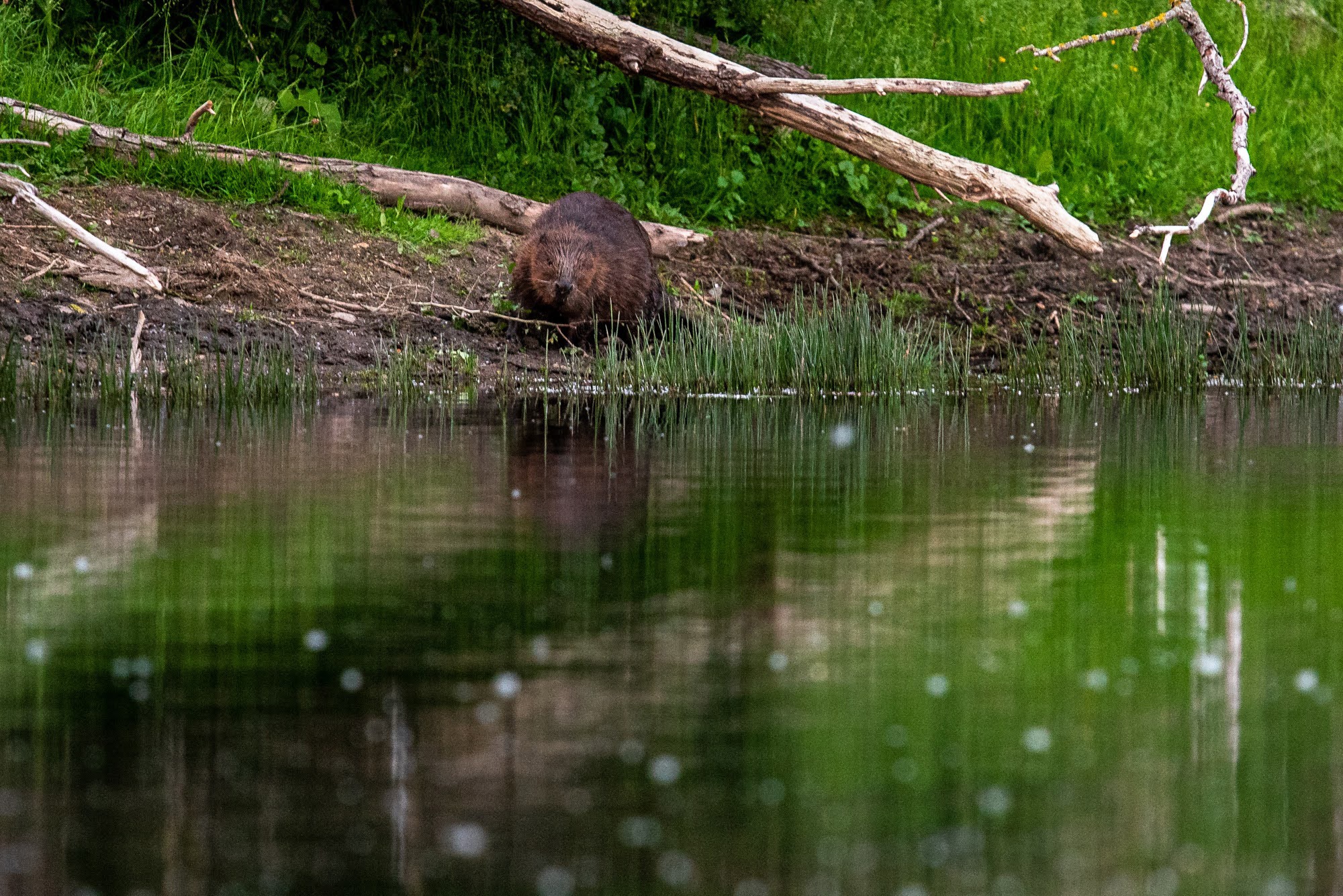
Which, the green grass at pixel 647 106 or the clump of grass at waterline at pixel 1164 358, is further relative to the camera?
the green grass at pixel 647 106

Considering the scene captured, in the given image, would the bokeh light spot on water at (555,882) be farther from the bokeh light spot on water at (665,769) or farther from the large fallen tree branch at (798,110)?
the large fallen tree branch at (798,110)

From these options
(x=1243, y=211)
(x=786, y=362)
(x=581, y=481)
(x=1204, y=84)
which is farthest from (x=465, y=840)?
(x=1243, y=211)

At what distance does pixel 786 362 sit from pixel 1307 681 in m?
7.43

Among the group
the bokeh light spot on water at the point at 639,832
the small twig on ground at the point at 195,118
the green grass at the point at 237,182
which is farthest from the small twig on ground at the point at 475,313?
the bokeh light spot on water at the point at 639,832

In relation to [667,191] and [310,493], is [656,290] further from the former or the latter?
[310,493]

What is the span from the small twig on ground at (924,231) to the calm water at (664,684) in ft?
25.9

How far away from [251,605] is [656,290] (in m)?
8.30

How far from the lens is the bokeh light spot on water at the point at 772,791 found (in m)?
2.63

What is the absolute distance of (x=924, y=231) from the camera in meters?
14.2

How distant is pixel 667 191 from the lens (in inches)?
587

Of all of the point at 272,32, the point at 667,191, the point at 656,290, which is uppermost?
the point at 272,32

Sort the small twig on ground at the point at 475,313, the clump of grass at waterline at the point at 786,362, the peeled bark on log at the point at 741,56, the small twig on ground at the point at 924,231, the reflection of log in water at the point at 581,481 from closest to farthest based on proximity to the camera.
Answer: the reflection of log in water at the point at 581,481 → the clump of grass at waterline at the point at 786,362 → the small twig on ground at the point at 475,313 → the small twig on ground at the point at 924,231 → the peeled bark on log at the point at 741,56

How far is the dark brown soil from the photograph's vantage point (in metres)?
10.9

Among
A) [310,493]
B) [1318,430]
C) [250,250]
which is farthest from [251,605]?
[250,250]
